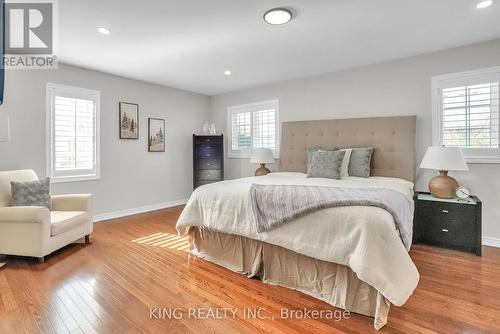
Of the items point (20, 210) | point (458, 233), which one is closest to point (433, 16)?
point (458, 233)

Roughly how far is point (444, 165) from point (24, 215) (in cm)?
453

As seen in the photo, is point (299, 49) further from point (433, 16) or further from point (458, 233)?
point (458, 233)

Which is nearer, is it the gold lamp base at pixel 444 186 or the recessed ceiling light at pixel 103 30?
the recessed ceiling light at pixel 103 30

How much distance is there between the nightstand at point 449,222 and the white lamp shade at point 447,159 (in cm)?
40

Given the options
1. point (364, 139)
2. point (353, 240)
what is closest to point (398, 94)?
point (364, 139)

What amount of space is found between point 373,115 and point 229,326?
347cm

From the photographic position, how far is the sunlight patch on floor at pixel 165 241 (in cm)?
311

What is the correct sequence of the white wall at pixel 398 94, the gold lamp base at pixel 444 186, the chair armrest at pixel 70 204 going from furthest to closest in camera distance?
the chair armrest at pixel 70 204
the white wall at pixel 398 94
the gold lamp base at pixel 444 186

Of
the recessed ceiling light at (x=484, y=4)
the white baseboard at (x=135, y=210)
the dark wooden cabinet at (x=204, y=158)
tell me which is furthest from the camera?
the dark wooden cabinet at (x=204, y=158)

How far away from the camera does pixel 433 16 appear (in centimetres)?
248

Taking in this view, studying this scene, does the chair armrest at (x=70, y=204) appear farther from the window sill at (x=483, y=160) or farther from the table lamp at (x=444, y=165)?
the window sill at (x=483, y=160)

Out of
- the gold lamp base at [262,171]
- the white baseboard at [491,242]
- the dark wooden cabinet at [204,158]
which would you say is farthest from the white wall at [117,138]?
the white baseboard at [491,242]

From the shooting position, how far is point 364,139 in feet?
12.3

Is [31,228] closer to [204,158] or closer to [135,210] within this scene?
[135,210]
